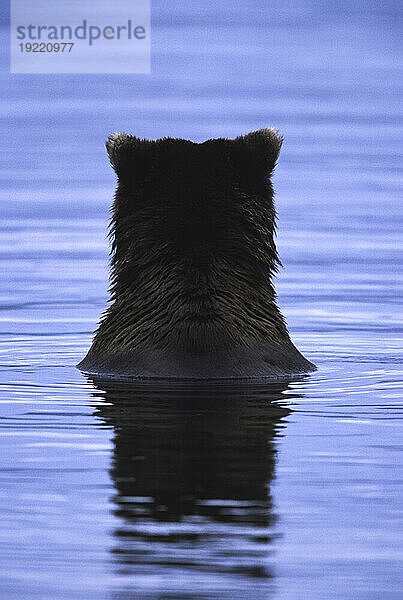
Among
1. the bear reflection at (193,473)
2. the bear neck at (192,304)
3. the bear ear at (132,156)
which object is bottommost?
the bear reflection at (193,473)

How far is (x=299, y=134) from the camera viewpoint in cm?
2847

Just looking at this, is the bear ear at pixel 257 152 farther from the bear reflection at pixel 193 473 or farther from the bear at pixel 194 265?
the bear reflection at pixel 193 473

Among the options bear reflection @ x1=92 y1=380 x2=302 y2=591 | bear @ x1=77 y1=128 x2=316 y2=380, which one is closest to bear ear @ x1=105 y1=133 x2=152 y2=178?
bear @ x1=77 y1=128 x2=316 y2=380

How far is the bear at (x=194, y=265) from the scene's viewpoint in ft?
29.4

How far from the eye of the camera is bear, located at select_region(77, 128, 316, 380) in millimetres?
8953

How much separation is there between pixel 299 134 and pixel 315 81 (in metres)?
11.7

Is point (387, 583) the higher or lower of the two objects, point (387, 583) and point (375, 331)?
the lower

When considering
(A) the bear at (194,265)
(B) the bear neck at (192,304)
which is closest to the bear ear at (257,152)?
(A) the bear at (194,265)

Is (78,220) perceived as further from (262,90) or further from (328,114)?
(262,90)

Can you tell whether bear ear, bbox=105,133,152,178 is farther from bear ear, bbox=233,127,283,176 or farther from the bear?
bear ear, bbox=233,127,283,176

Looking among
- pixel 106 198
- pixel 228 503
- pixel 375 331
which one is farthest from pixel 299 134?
pixel 228 503

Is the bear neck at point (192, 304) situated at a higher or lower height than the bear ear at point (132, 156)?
lower

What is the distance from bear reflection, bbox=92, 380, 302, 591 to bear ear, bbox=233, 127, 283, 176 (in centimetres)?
123

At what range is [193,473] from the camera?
670 centimetres
